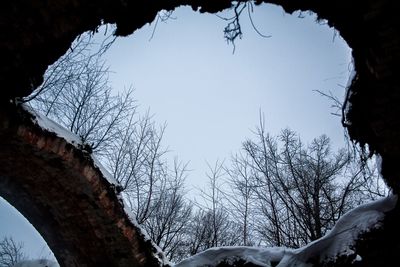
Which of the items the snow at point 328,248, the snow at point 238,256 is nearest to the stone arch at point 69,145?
the snow at point 328,248

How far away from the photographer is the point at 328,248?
3.25 metres

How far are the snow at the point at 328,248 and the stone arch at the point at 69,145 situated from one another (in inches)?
15.5

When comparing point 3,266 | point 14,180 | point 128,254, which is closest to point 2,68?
point 14,180

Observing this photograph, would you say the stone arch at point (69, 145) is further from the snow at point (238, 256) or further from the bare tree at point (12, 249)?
the bare tree at point (12, 249)

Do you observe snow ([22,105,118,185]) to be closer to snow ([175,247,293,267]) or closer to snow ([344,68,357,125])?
snow ([175,247,293,267])

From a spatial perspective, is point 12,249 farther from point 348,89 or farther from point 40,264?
point 348,89

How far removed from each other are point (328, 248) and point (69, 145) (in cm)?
308

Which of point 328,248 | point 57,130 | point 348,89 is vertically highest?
point 57,130

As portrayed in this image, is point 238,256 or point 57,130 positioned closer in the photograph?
point 57,130

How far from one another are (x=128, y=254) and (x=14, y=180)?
1673 mm

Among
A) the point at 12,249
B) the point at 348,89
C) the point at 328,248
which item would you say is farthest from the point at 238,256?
the point at 12,249

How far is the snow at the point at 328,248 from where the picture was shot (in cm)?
306

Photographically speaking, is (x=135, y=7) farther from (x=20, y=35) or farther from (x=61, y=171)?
(x=61, y=171)

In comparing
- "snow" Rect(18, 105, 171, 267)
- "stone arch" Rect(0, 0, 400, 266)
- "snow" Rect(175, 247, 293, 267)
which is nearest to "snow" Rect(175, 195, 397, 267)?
"snow" Rect(175, 247, 293, 267)
